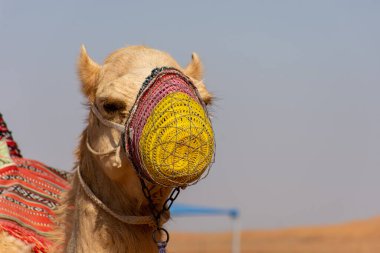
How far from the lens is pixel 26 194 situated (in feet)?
16.7

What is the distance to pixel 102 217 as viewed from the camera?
3.80m

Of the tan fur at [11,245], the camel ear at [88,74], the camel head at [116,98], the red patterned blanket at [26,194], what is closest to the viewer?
the camel head at [116,98]

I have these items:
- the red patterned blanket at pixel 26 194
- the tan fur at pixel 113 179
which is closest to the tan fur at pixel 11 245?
the red patterned blanket at pixel 26 194

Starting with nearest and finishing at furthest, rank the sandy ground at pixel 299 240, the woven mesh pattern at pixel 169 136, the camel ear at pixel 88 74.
Answer: 1. the woven mesh pattern at pixel 169 136
2. the camel ear at pixel 88 74
3. the sandy ground at pixel 299 240

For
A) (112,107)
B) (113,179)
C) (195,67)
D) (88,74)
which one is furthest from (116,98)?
(195,67)

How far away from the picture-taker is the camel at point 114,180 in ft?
12.2

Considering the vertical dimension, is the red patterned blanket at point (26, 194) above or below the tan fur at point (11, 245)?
above

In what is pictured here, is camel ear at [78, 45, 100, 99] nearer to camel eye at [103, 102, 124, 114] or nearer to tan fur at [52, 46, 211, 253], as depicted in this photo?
tan fur at [52, 46, 211, 253]

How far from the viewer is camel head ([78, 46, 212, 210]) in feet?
12.1

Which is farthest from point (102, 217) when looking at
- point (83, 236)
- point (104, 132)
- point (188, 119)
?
point (188, 119)

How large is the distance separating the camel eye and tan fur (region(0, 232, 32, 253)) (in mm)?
1039

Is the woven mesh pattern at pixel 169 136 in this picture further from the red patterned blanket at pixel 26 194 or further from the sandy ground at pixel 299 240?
the sandy ground at pixel 299 240

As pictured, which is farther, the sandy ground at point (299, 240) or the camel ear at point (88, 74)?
the sandy ground at point (299, 240)

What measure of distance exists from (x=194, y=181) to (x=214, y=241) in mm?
44684
